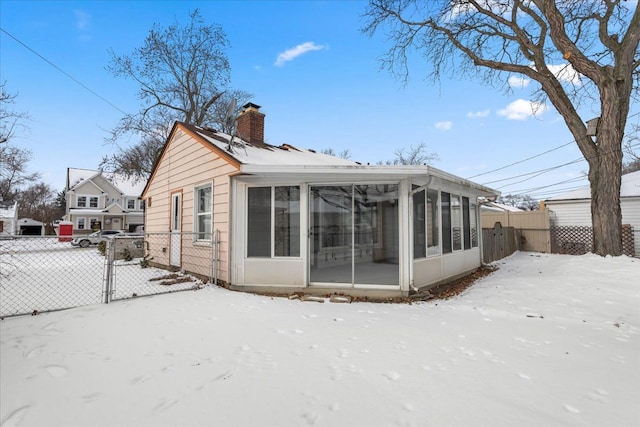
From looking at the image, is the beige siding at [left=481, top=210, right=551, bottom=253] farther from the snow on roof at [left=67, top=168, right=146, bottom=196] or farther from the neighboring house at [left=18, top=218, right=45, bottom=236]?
the neighboring house at [left=18, top=218, right=45, bottom=236]

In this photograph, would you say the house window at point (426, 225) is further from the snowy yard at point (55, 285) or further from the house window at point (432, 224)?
the snowy yard at point (55, 285)

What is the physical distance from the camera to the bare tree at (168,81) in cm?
1748

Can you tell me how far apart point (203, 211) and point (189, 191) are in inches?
34.8

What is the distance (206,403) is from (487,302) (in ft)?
15.7

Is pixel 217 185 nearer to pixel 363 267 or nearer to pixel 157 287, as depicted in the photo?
pixel 157 287

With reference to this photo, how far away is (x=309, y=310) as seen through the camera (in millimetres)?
4711

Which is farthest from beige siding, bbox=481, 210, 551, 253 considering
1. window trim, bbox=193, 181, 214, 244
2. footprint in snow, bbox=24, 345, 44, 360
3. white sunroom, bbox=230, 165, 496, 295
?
footprint in snow, bbox=24, 345, 44, 360

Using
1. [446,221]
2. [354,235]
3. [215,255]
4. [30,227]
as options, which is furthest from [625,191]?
[30,227]

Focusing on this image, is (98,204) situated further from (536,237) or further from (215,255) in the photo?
(536,237)

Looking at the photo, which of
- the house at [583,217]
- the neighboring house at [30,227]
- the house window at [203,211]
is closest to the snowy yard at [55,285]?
the house window at [203,211]

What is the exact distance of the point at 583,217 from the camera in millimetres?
14336

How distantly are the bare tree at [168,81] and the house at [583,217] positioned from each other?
18.9 m

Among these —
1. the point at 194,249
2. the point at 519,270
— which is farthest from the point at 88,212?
the point at 519,270

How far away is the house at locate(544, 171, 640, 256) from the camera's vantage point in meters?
11.8
